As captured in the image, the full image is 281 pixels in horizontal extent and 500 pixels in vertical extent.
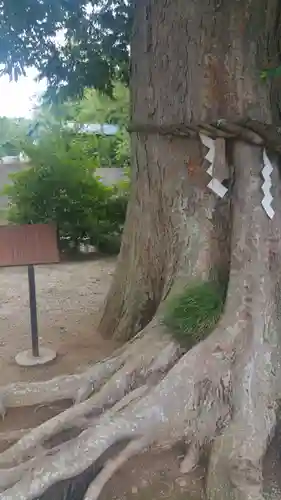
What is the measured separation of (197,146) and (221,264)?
1.88 feet

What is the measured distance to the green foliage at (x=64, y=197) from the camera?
6855mm

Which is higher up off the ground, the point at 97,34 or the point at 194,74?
the point at 97,34

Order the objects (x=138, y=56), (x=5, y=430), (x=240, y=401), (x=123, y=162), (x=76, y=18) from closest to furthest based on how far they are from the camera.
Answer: (x=240, y=401), (x=5, y=430), (x=138, y=56), (x=76, y=18), (x=123, y=162)

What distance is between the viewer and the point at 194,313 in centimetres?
245

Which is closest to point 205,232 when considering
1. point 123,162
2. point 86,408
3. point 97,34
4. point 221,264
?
point 221,264

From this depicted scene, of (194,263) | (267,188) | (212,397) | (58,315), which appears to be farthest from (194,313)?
(58,315)

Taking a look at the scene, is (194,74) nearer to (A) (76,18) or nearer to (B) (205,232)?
(B) (205,232)

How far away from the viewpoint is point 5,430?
2.41 meters

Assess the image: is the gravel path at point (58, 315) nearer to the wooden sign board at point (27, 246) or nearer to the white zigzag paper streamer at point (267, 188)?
the wooden sign board at point (27, 246)

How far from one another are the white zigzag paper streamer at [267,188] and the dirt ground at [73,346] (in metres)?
1.00

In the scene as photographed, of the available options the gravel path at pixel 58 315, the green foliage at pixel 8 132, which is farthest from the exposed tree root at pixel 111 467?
the green foliage at pixel 8 132

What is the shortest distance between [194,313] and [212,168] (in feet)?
2.15

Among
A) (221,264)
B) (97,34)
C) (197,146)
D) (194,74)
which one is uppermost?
(97,34)

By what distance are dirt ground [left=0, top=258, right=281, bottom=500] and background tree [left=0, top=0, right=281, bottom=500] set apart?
0.09m
